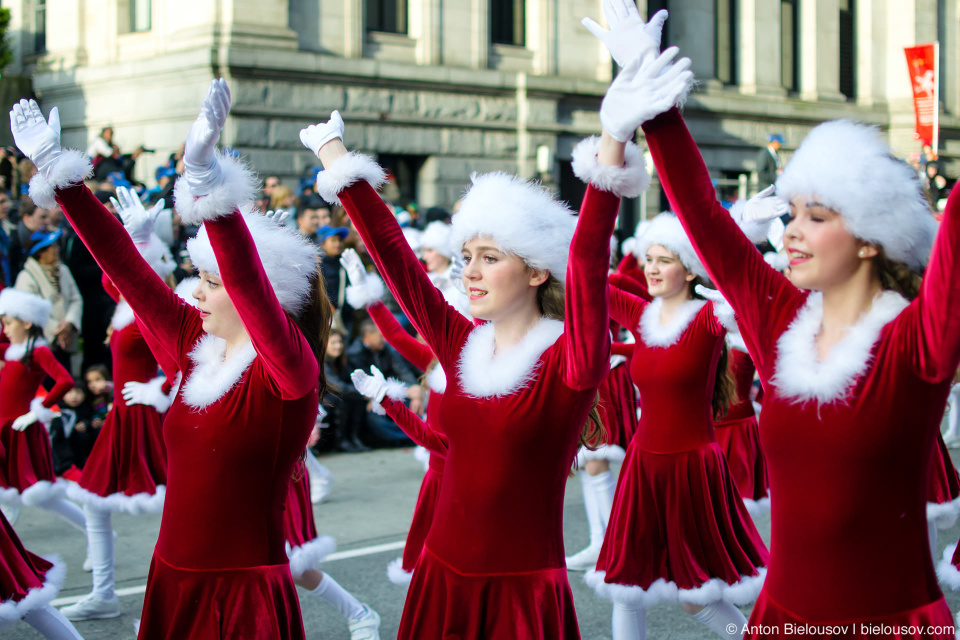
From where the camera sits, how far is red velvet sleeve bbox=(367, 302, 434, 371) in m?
4.70

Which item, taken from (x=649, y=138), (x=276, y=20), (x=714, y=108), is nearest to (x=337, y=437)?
(x=276, y=20)

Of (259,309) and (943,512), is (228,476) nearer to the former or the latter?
(259,309)

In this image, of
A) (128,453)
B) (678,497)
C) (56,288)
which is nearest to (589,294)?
(678,497)

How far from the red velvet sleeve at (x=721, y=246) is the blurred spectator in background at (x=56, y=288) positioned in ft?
21.0

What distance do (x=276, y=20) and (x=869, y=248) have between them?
12.4 metres

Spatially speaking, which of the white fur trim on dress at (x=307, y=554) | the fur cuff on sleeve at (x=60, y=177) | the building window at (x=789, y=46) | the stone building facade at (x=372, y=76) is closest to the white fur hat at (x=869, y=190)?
the fur cuff on sleeve at (x=60, y=177)

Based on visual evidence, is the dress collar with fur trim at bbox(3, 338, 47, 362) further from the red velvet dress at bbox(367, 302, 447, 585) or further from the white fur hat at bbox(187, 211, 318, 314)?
the white fur hat at bbox(187, 211, 318, 314)

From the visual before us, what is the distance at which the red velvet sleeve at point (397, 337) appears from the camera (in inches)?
185

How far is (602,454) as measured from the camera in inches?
241

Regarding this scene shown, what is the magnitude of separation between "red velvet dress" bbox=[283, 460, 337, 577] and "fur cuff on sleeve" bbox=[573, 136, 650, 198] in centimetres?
225

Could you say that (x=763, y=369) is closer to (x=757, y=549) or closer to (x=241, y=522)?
(x=241, y=522)

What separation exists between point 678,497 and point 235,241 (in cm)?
237

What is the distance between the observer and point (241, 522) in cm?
295

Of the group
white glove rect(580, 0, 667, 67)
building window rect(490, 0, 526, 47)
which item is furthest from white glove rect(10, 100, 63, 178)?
building window rect(490, 0, 526, 47)
